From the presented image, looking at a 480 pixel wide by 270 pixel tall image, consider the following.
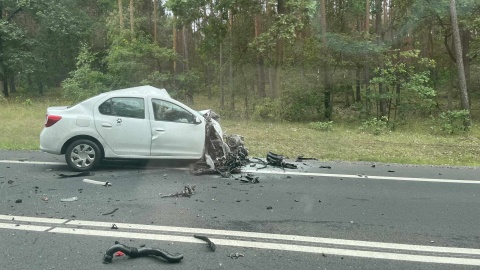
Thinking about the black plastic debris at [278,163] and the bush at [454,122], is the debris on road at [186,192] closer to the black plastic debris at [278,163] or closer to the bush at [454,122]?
the black plastic debris at [278,163]

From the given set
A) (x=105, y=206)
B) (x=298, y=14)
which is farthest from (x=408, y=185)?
(x=298, y=14)

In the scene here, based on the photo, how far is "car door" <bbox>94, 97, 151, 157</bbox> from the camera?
338 inches

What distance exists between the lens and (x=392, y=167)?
32.2 feet

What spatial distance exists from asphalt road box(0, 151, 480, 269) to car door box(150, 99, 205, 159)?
1.41 ft

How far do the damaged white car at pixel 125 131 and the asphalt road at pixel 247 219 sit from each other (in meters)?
0.40

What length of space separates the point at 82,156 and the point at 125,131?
0.97 meters

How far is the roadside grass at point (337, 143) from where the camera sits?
37.4 feet

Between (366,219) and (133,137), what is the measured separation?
4854 mm

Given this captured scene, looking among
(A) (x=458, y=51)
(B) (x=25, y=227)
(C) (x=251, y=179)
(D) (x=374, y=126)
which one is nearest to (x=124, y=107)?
(C) (x=251, y=179)

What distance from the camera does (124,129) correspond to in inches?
339

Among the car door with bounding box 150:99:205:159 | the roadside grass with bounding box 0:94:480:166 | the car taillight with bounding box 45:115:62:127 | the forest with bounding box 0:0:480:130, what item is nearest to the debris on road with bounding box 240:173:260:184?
the car door with bounding box 150:99:205:159

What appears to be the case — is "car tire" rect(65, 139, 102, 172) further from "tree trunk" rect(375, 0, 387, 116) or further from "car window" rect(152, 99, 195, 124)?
"tree trunk" rect(375, 0, 387, 116)

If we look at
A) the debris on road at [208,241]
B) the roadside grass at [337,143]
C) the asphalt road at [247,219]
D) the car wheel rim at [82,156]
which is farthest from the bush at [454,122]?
the debris on road at [208,241]

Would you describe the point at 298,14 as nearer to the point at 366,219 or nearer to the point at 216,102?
the point at 216,102
